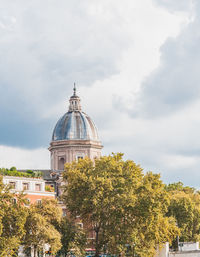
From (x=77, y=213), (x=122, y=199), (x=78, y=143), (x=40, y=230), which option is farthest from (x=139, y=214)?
(x=78, y=143)

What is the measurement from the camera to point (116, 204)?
6494cm

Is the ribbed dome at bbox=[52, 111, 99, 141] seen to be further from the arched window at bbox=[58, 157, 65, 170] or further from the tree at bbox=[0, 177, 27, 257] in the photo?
the tree at bbox=[0, 177, 27, 257]

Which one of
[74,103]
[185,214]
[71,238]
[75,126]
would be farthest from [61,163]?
[71,238]

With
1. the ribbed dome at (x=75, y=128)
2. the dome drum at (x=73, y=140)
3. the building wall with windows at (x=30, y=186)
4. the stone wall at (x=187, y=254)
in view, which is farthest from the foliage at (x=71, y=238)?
the ribbed dome at (x=75, y=128)

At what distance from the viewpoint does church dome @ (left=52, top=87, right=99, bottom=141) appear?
360ft

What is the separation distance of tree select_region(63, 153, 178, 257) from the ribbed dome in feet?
134

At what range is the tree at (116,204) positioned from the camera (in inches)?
2537

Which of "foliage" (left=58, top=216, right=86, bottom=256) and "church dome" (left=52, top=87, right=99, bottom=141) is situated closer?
"foliage" (left=58, top=216, right=86, bottom=256)

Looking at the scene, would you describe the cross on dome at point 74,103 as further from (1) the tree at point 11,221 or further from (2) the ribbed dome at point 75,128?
(1) the tree at point 11,221

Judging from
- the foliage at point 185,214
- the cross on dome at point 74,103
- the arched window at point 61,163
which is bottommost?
the foliage at point 185,214

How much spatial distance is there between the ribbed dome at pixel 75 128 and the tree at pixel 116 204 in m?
40.9

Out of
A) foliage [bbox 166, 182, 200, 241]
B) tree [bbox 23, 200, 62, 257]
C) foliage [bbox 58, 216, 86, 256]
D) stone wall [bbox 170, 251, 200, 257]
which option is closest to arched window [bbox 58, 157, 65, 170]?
foliage [bbox 166, 182, 200, 241]

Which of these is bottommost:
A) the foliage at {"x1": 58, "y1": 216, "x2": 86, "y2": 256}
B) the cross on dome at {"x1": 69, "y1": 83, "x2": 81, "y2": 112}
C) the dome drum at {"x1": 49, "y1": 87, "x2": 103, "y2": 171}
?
the foliage at {"x1": 58, "y1": 216, "x2": 86, "y2": 256}

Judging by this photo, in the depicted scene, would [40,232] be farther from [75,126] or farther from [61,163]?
[75,126]
